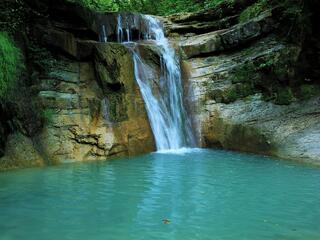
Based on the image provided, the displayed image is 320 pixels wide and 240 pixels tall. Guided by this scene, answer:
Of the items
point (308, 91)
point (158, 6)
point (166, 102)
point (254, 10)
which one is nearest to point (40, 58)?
point (166, 102)

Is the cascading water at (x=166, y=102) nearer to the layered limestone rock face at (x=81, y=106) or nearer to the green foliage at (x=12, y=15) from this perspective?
the layered limestone rock face at (x=81, y=106)

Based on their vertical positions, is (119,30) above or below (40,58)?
above

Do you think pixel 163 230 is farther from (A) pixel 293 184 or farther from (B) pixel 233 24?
(B) pixel 233 24

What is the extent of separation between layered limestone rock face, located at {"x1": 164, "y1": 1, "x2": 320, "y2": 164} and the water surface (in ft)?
4.77

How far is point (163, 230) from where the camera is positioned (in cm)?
484

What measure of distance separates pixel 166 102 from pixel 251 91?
2.65 m

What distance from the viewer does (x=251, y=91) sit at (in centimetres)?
1234

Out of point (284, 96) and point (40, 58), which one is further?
point (284, 96)

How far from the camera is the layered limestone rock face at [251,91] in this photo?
10656mm

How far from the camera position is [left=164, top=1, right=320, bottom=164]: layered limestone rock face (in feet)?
35.0

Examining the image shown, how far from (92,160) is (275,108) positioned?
17.4 feet

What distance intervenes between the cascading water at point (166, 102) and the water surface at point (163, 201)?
2.68 meters

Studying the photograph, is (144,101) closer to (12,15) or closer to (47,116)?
(47,116)

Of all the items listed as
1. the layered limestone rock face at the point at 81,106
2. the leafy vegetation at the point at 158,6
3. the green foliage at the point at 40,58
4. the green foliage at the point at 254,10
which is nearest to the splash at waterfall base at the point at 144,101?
the layered limestone rock face at the point at 81,106
